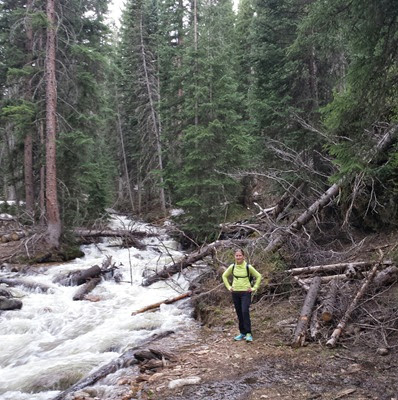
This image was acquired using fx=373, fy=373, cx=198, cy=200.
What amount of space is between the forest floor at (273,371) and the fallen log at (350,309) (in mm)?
140

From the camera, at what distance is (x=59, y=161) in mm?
17891

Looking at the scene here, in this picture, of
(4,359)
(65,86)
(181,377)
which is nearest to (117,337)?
(4,359)

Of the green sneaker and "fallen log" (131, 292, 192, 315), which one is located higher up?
the green sneaker

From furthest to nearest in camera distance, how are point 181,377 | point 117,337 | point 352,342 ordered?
1. point 117,337
2. point 352,342
3. point 181,377

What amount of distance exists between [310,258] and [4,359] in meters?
7.69

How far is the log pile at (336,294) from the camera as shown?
→ 6.89m

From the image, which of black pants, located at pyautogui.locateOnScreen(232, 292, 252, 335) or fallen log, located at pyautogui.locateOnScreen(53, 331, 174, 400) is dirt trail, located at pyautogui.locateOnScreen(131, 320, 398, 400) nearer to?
black pants, located at pyautogui.locateOnScreen(232, 292, 252, 335)

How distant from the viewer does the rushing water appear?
265 inches

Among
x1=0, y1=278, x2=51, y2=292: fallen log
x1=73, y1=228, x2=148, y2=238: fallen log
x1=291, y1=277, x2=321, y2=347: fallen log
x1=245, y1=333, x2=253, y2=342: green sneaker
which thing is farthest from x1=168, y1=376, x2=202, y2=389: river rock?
x1=73, y1=228, x2=148, y2=238: fallen log

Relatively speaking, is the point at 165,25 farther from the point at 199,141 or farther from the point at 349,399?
the point at 349,399

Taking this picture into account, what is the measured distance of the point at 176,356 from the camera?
6941 mm

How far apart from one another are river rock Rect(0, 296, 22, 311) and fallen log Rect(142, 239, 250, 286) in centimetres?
388

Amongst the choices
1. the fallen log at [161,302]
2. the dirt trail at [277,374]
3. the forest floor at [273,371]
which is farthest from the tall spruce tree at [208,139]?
the dirt trail at [277,374]

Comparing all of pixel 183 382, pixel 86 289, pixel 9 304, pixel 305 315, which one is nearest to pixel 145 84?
pixel 86 289
